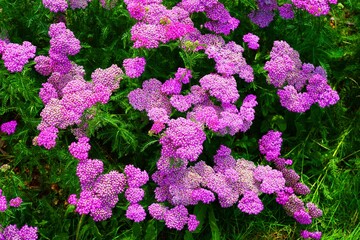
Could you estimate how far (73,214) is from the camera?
3.46m

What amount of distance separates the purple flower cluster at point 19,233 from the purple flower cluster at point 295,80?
197 centimetres

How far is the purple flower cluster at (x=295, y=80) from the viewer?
3.45 metres

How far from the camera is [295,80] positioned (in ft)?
11.7

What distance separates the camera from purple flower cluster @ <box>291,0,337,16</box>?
131 inches

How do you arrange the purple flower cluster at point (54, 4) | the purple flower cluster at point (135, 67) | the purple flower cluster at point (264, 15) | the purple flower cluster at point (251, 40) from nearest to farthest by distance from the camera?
the purple flower cluster at point (135, 67) < the purple flower cluster at point (54, 4) < the purple flower cluster at point (251, 40) < the purple flower cluster at point (264, 15)

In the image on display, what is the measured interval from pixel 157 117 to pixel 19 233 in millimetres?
1174

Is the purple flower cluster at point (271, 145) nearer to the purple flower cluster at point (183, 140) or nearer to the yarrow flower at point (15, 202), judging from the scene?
the purple flower cluster at point (183, 140)

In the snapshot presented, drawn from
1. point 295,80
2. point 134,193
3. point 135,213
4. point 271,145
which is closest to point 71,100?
point 134,193

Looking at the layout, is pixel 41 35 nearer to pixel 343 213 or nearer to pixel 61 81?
pixel 61 81

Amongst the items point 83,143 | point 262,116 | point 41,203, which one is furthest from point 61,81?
point 262,116

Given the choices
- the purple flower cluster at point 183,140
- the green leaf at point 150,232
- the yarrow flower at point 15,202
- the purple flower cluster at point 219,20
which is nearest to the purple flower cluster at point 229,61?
the purple flower cluster at point 219,20

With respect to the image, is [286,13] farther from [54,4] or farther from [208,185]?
[54,4]

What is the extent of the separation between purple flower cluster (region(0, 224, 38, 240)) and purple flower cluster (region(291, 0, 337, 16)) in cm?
241

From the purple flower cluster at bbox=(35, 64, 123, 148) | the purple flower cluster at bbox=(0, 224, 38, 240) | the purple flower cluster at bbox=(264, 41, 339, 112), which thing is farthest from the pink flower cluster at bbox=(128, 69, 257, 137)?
the purple flower cluster at bbox=(0, 224, 38, 240)
